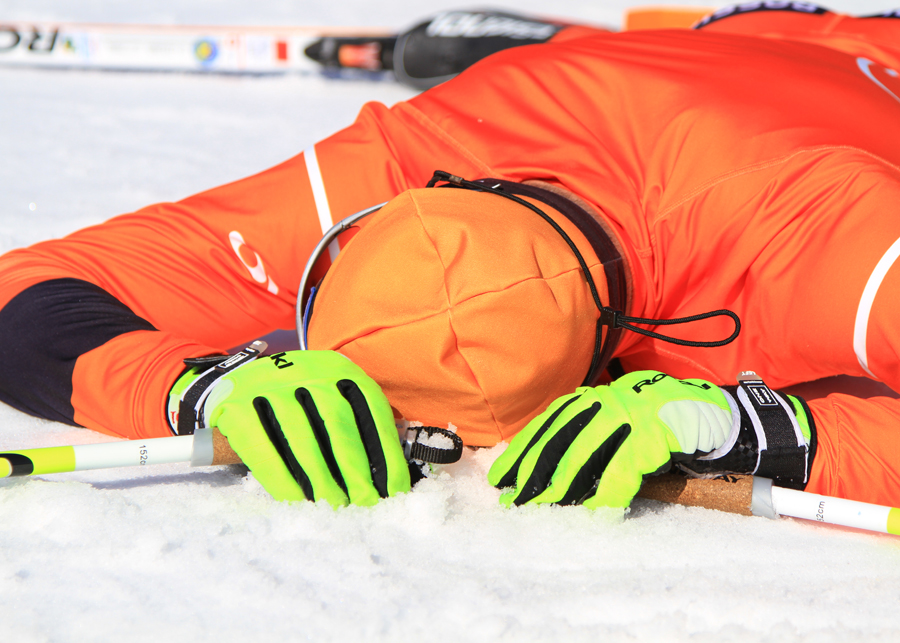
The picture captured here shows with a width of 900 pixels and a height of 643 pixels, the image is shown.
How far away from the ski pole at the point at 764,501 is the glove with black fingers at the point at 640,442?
0.06 feet

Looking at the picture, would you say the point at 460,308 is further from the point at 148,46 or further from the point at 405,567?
the point at 148,46

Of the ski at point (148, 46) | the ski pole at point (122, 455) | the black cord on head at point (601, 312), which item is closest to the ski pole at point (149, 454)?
the ski pole at point (122, 455)

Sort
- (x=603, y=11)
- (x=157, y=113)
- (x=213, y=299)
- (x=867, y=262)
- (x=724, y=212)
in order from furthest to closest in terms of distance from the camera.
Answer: (x=603, y=11)
(x=157, y=113)
(x=213, y=299)
(x=724, y=212)
(x=867, y=262)

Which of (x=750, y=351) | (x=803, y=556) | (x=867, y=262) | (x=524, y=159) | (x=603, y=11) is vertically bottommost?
(x=803, y=556)

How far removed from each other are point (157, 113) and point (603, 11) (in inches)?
95.4

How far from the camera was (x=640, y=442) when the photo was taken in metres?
0.89

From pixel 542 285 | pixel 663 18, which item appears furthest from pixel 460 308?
pixel 663 18

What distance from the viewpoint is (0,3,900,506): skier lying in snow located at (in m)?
0.89

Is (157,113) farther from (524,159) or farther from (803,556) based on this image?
(803,556)

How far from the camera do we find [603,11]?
4039mm

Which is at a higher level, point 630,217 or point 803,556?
point 630,217

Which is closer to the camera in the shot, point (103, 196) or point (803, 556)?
point (803, 556)

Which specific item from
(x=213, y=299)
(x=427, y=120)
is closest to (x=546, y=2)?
(x=427, y=120)

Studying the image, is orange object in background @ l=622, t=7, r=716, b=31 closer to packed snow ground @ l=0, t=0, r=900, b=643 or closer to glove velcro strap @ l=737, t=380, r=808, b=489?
glove velcro strap @ l=737, t=380, r=808, b=489
